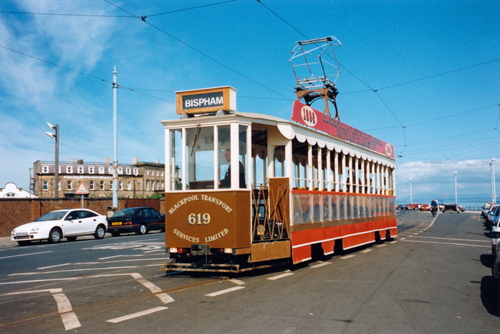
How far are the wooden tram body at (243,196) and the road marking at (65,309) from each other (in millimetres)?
2161

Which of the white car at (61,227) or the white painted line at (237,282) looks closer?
the white painted line at (237,282)

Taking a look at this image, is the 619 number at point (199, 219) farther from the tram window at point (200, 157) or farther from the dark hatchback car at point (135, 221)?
the dark hatchback car at point (135, 221)

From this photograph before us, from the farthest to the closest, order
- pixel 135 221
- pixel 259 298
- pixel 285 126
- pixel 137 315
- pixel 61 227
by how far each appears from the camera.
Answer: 1. pixel 135 221
2. pixel 61 227
3. pixel 285 126
4. pixel 259 298
5. pixel 137 315

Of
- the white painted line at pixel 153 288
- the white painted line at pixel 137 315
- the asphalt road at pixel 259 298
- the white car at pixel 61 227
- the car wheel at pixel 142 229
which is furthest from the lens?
the car wheel at pixel 142 229

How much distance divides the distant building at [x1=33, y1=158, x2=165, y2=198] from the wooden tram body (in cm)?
8272

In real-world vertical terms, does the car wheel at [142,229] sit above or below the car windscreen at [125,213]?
below

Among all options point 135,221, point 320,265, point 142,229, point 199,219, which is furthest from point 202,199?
point 142,229

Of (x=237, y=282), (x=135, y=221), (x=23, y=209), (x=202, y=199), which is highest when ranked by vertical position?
(x=202, y=199)

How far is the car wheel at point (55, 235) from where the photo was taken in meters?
19.6

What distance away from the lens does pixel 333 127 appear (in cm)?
1264

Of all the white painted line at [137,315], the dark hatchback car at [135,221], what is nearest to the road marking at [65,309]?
the white painted line at [137,315]

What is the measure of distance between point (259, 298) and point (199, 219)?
251 cm

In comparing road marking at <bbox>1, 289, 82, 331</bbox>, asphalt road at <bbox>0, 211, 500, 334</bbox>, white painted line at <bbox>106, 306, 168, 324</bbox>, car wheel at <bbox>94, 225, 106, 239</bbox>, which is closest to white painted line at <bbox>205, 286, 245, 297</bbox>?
asphalt road at <bbox>0, 211, 500, 334</bbox>

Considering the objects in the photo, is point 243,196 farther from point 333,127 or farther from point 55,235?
point 55,235
